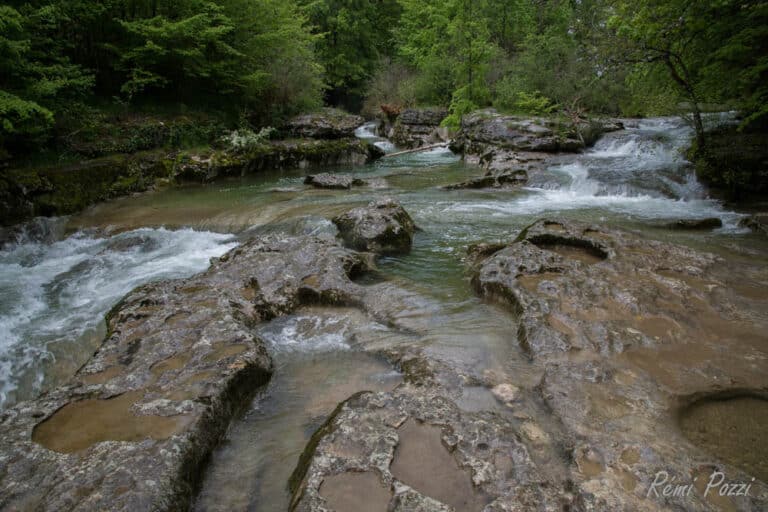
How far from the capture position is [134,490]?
2.20 m

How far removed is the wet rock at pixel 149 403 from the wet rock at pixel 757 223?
7.13 m

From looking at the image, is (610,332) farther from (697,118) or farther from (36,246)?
(36,246)

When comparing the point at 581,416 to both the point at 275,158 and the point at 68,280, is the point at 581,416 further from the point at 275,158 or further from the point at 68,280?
the point at 275,158

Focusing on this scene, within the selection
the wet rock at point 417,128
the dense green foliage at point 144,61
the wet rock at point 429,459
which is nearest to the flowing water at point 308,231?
the wet rock at point 429,459

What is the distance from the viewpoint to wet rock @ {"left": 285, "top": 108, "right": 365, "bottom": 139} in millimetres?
17406

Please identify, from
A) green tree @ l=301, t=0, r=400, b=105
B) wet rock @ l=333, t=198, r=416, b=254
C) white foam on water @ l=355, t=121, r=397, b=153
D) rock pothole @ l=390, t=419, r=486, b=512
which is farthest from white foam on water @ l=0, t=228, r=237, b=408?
green tree @ l=301, t=0, r=400, b=105

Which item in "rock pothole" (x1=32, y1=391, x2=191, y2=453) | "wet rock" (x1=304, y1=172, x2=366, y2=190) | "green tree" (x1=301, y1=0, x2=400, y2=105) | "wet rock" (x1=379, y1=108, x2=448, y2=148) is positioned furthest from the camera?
"green tree" (x1=301, y1=0, x2=400, y2=105)

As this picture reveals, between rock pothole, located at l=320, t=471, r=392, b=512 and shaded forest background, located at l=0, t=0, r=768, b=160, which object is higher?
shaded forest background, located at l=0, t=0, r=768, b=160

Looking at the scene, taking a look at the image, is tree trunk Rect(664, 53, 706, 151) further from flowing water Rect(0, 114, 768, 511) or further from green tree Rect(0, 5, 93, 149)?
green tree Rect(0, 5, 93, 149)

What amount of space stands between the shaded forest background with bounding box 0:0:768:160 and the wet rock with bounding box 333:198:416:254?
632 cm

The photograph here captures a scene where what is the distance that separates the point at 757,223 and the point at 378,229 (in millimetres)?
6529

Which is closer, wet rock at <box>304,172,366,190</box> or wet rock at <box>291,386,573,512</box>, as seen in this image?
wet rock at <box>291,386,573,512</box>
